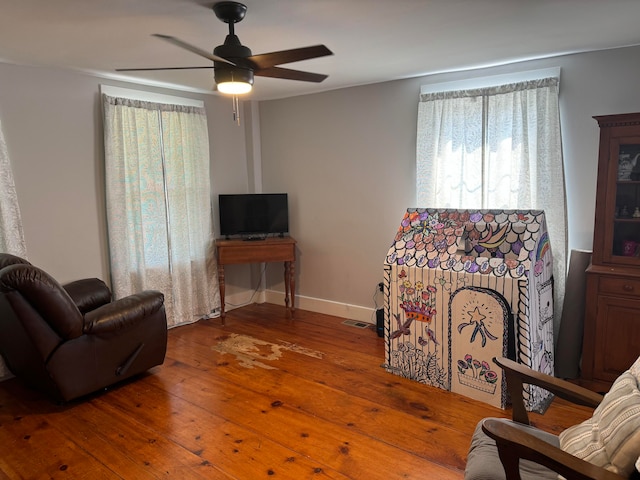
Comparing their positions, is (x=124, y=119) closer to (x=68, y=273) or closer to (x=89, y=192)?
(x=89, y=192)

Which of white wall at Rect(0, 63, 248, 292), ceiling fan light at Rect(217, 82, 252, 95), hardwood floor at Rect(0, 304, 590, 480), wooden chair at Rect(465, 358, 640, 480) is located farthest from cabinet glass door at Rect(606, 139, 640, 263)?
white wall at Rect(0, 63, 248, 292)

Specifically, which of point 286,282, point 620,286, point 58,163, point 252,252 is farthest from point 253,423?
point 58,163

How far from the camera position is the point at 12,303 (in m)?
2.61

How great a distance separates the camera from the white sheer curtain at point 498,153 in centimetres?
335

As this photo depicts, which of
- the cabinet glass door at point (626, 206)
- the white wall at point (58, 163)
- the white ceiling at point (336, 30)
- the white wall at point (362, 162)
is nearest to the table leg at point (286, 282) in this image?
the white wall at point (362, 162)

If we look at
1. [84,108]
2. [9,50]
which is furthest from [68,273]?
[9,50]

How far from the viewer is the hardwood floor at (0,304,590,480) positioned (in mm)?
2326

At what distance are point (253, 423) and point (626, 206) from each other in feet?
9.22

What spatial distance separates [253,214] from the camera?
478 centimetres

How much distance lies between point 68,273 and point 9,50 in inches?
68.7

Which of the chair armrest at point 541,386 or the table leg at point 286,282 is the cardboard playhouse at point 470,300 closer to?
the chair armrest at point 541,386

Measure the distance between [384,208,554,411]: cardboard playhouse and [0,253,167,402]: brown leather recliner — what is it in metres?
1.82

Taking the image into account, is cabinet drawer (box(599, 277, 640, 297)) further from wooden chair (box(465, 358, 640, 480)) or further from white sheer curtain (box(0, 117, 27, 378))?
white sheer curtain (box(0, 117, 27, 378))

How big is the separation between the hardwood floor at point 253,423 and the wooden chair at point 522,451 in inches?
25.1
